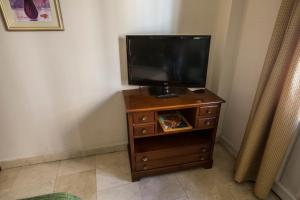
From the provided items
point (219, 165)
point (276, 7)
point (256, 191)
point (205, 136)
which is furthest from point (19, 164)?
point (276, 7)

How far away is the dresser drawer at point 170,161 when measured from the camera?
5.46 feet

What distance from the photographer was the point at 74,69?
5.47 ft

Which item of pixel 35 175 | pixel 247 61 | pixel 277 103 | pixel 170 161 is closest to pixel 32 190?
pixel 35 175

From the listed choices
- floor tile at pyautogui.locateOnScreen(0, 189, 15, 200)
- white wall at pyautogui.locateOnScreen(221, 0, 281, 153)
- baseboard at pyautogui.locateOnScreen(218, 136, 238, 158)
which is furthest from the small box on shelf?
floor tile at pyautogui.locateOnScreen(0, 189, 15, 200)

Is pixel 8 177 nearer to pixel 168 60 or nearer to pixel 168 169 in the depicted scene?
pixel 168 169

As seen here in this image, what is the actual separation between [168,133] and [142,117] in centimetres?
30

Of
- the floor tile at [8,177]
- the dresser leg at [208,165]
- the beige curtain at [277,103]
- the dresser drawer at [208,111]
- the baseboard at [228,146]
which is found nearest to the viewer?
the beige curtain at [277,103]

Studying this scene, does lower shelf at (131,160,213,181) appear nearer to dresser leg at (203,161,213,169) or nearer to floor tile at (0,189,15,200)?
dresser leg at (203,161,213,169)

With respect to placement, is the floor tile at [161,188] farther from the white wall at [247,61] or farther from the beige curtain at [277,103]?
the white wall at [247,61]

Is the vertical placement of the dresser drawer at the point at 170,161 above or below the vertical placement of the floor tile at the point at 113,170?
above

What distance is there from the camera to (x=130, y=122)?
1.45m

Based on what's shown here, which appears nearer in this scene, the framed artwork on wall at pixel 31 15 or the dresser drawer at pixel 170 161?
the framed artwork on wall at pixel 31 15

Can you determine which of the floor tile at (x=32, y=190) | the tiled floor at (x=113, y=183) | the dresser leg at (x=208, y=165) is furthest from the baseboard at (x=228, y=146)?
the floor tile at (x=32, y=190)

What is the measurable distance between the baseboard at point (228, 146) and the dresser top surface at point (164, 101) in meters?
0.76
